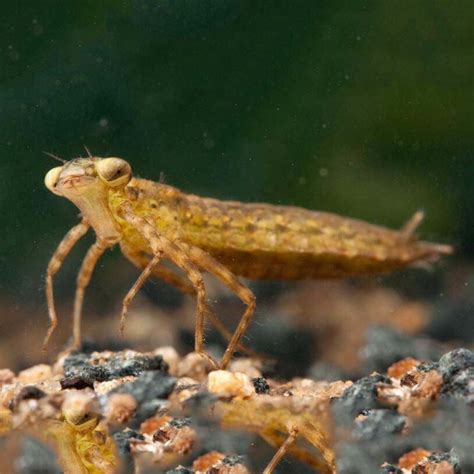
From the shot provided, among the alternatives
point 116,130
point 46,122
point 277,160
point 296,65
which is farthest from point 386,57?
point 46,122

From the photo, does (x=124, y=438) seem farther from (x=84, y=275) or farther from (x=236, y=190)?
(x=236, y=190)

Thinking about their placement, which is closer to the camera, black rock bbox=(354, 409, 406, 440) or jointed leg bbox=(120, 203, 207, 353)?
black rock bbox=(354, 409, 406, 440)

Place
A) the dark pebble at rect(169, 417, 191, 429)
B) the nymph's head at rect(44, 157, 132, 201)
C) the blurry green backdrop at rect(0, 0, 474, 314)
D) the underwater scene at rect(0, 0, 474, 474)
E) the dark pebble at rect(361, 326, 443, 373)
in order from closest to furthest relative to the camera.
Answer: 1. the dark pebble at rect(169, 417, 191, 429)
2. the nymph's head at rect(44, 157, 132, 201)
3. the dark pebble at rect(361, 326, 443, 373)
4. the underwater scene at rect(0, 0, 474, 474)
5. the blurry green backdrop at rect(0, 0, 474, 314)

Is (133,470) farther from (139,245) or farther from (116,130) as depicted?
(116,130)

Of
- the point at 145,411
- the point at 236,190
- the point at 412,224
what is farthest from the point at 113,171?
the point at 412,224

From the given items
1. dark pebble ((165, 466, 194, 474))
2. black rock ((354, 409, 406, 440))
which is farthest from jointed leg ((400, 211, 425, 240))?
dark pebble ((165, 466, 194, 474))

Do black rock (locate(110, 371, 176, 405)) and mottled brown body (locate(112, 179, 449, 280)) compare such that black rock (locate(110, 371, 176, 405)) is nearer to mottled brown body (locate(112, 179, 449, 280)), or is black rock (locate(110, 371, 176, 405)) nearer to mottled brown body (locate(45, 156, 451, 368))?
mottled brown body (locate(45, 156, 451, 368))
